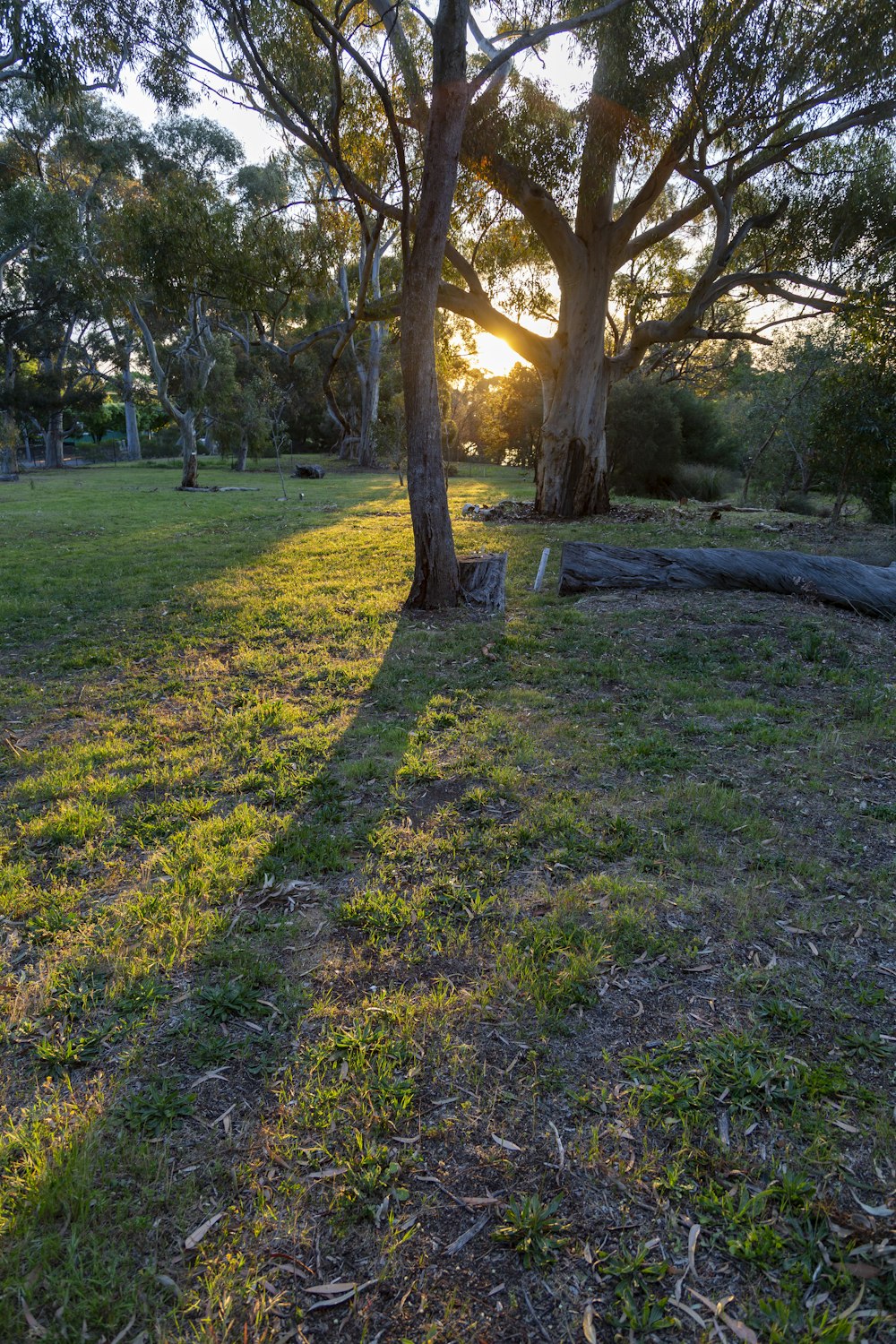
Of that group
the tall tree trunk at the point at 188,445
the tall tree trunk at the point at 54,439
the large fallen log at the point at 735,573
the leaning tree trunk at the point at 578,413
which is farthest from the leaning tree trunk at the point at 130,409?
the large fallen log at the point at 735,573

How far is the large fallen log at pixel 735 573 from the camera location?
8.30m

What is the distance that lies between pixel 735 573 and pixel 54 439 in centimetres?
4321

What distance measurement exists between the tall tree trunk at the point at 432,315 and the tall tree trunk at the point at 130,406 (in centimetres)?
3787

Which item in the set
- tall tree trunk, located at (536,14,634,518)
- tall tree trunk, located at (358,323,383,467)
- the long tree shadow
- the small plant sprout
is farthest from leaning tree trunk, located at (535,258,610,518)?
tall tree trunk, located at (358,323,383,467)

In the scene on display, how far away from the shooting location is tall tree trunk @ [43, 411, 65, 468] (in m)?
40.2

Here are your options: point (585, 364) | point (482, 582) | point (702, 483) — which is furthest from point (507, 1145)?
point (702, 483)

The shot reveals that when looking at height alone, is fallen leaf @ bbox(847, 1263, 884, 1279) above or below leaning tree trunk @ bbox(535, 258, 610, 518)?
below

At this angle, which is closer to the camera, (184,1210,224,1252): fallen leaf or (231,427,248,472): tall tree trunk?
(184,1210,224,1252): fallen leaf

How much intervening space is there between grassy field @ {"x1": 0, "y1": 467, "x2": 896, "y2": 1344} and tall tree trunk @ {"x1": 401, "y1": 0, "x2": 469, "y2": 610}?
2.55 meters

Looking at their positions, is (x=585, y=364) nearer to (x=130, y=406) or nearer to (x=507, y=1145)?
(x=507, y=1145)

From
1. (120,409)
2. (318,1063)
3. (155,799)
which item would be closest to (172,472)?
(120,409)

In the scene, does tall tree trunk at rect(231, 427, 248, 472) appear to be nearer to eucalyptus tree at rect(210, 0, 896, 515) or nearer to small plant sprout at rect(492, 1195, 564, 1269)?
eucalyptus tree at rect(210, 0, 896, 515)

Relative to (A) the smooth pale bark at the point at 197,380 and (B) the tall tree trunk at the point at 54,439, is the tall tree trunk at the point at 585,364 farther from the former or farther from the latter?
(B) the tall tree trunk at the point at 54,439

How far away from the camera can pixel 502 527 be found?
1553 centimetres
